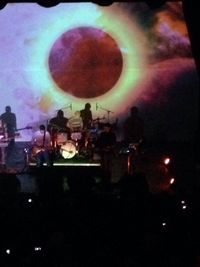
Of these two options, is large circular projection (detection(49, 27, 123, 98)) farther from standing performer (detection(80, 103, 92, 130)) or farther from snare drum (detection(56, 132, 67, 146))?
snare drum (detection(56, 132, 67, 146))

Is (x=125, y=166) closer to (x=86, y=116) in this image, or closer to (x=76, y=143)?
(x=76, y=143)

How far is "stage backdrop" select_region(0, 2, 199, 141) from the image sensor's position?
13.5 metres

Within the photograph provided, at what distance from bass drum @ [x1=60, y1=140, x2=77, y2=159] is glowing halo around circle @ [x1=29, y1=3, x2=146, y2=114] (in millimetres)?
1114

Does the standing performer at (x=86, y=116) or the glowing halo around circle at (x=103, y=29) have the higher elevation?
the glowing halo around circle at (x=103, y=29)

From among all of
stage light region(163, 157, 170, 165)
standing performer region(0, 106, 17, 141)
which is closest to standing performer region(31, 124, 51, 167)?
standing performer region(0, 106, 17, 141)

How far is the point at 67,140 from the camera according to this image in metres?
12.9

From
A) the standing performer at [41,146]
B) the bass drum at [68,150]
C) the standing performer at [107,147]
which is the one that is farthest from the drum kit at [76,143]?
the standing performer at [107,147]

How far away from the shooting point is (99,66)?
535 inches

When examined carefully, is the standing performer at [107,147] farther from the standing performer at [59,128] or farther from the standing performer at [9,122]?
the standing performer at [9,122]

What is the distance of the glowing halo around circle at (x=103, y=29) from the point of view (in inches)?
530

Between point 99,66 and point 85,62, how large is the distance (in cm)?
32

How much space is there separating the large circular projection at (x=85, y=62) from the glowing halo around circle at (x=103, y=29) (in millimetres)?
108

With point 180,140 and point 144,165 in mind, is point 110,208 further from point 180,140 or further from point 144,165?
point 180,140

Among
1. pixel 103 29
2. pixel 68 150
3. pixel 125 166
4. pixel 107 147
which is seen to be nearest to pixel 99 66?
pixel 103 29
